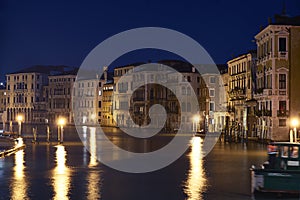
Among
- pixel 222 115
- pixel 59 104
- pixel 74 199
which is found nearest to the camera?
pixel 74 199

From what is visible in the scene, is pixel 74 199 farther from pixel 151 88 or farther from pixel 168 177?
pixel 151 88

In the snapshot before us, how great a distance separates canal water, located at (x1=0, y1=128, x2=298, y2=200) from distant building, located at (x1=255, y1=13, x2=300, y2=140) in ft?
76.5

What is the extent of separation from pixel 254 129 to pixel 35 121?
10080 cm

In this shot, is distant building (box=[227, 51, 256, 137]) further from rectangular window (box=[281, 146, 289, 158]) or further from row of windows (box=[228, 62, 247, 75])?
rectangular window (box=[281, 146, 289, 158])

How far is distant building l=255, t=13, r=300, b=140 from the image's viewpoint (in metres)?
52.4

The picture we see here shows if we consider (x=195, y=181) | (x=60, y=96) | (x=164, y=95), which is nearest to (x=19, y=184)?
(x=195, y=181)

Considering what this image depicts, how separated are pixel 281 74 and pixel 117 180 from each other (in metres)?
34.8

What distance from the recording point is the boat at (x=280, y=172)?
1788cm

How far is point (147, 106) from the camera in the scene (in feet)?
366

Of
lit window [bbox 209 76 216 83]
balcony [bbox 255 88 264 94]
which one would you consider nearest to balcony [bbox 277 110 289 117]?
balcony [bbox 255 88 264 94]

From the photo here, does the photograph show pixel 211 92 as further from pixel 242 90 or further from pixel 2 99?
pixel 2 99

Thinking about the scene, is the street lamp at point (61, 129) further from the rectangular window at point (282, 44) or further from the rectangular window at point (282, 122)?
the rectangular window at point (282, 44)

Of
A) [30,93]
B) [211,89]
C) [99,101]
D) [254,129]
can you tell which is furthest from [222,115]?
[30,93]

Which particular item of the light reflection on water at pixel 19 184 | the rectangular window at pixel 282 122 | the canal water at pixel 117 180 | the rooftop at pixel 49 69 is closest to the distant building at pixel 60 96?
the rooftop at pixel 49 69
